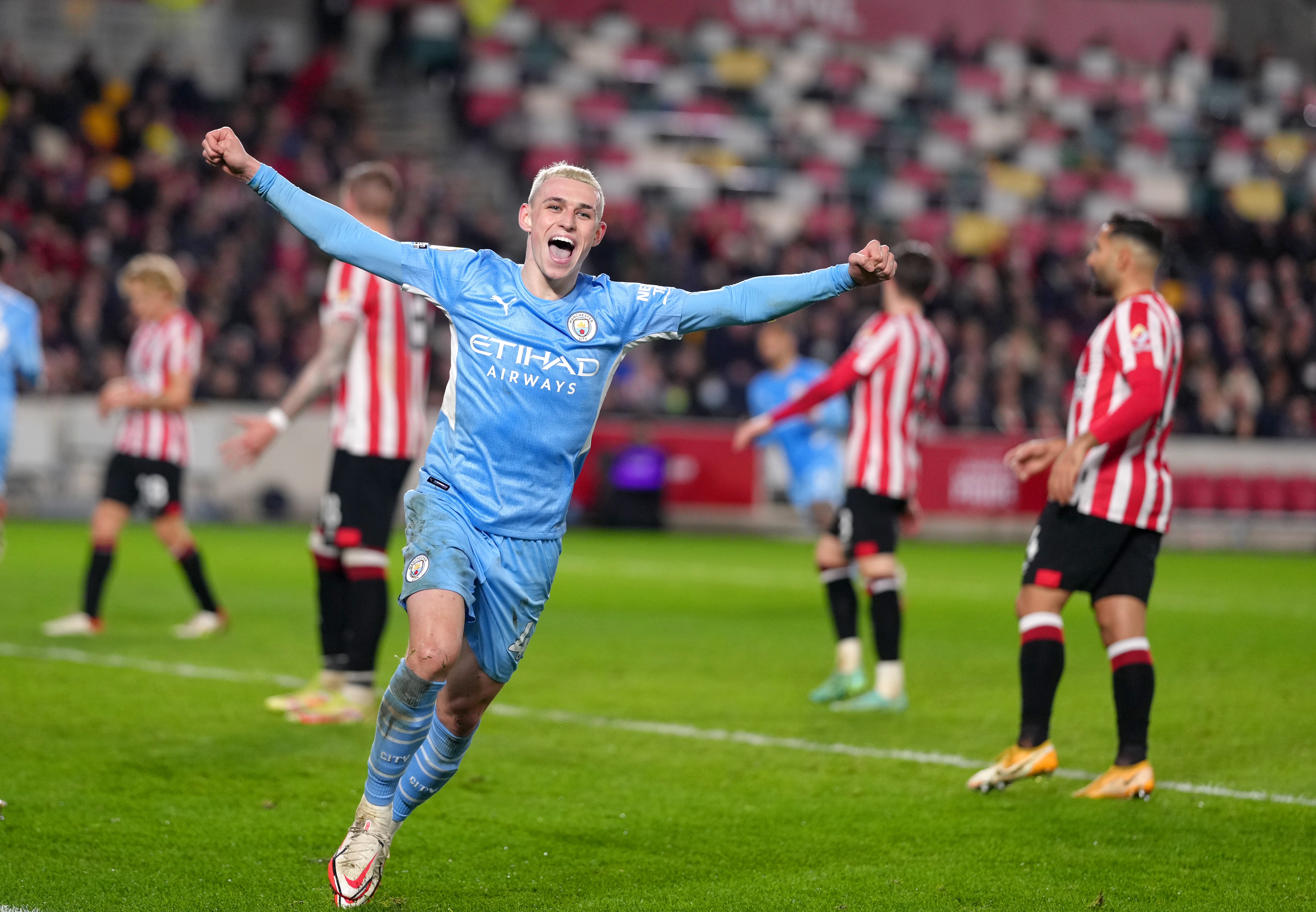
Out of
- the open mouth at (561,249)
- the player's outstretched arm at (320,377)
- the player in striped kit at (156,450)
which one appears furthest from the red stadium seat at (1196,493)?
the open mouth at (561,249)

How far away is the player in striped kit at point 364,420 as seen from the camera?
279 inches

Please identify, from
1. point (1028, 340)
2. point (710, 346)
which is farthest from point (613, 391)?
point (1028, 340)

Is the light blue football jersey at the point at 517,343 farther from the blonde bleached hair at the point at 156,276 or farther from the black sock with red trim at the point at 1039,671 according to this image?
the blonde bleached hair at the point at 156,276

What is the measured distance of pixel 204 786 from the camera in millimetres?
5590

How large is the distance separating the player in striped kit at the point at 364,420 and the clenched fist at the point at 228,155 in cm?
259

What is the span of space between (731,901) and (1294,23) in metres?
34.8

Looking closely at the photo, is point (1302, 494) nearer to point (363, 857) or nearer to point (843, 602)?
point (843, 602)

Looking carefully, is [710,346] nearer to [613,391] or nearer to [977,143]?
[613,391]

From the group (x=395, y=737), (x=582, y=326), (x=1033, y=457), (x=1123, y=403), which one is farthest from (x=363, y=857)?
(x=1123, y=403)

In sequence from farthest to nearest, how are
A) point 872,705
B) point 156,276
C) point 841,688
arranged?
1. point 156,276
2. point 841,688
3. point 872,705

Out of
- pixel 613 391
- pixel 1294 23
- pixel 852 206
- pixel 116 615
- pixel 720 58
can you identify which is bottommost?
pixel 116 615

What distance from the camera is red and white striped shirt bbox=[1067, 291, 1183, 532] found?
5.80 metres

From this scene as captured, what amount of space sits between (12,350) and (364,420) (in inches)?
119

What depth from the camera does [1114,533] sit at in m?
5.86
